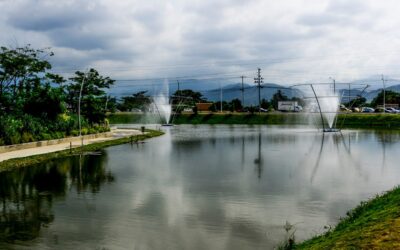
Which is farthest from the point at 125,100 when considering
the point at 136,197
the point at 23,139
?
the point at 136,197

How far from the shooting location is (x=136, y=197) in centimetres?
1777

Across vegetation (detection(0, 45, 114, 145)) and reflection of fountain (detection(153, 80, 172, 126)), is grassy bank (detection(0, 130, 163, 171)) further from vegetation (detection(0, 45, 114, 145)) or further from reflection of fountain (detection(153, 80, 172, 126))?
reflection of fountain (detection(153, 80, 172, 126))

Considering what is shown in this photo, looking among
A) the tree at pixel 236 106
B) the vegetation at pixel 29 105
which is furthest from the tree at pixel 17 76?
the tree at pixel 236 106

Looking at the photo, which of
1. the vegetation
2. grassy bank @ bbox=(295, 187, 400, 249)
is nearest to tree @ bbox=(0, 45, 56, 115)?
the vegetation

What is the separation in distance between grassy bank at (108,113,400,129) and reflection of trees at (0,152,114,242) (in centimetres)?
6092

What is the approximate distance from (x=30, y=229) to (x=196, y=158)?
60.2ft

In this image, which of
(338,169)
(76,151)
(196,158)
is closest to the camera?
(338,169)

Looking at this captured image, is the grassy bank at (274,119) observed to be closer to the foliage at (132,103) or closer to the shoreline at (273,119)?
the shoreline at (273,119)

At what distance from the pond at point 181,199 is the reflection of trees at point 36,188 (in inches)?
1.7

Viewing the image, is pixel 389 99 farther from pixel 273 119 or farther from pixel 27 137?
pixel 27 137

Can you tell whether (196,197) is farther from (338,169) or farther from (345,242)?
(338,169)

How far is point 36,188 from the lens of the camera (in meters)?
19.9

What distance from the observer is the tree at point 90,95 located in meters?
57.6

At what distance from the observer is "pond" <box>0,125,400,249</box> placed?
12523 mm
